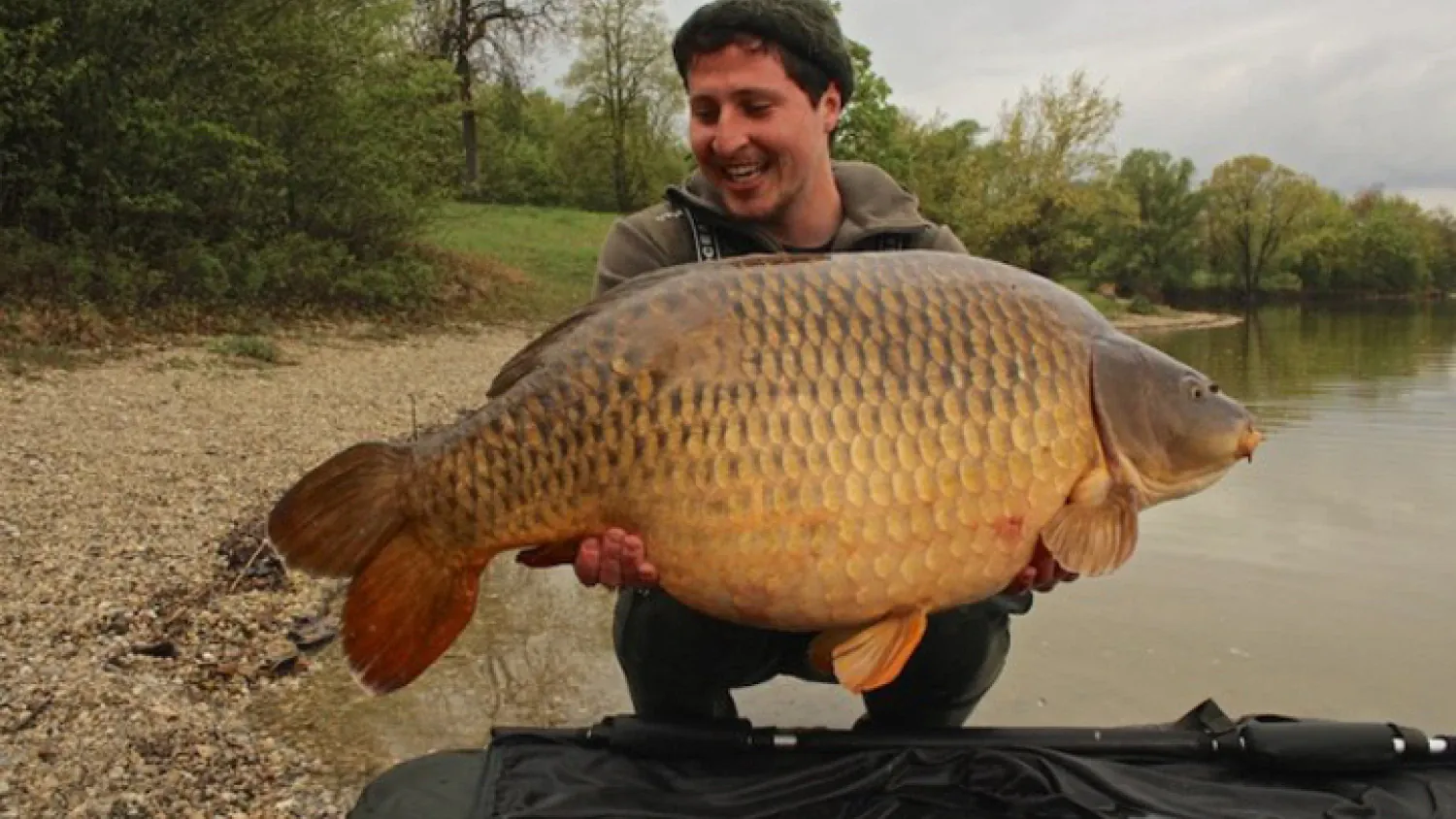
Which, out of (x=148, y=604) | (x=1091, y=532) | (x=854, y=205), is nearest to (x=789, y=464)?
(x=1091, y=532)

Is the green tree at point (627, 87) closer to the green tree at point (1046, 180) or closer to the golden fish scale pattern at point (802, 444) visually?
the green tree at point (1046, 180)

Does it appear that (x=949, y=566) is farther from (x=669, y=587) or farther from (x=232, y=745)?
(x=232, y=745)

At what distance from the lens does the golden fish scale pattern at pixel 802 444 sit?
48.9 inches

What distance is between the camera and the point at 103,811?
5.47ft

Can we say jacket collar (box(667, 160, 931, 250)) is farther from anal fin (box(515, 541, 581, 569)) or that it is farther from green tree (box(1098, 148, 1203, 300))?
green tree (box(1098, 148, 1203, 300))

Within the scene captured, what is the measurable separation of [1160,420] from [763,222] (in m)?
0.72

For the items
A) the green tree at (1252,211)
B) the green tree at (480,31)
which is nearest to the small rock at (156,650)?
the green tree at (480,31)

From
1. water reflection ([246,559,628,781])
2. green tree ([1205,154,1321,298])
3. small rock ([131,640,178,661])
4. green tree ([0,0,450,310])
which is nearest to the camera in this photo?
water reflection ([246,559,628,781])

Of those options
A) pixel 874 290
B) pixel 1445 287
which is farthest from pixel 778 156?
pixel 1445 287

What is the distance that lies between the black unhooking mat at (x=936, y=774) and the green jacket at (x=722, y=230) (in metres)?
0.73

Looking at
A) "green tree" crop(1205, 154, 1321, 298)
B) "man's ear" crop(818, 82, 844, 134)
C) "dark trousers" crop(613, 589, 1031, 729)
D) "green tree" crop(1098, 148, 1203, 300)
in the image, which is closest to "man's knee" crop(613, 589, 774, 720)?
"dark trousers" crop(613, 589, 1031, 729)

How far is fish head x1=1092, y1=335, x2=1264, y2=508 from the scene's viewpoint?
1335 millimetres

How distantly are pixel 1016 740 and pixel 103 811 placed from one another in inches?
50.4

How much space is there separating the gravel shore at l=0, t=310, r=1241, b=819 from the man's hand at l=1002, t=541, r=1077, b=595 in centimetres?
114
